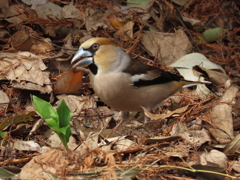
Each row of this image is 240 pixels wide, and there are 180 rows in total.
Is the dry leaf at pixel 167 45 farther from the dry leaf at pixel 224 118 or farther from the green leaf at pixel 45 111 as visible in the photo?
the green leaf at pixel 45 111

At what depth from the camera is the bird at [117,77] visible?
3.87 metres

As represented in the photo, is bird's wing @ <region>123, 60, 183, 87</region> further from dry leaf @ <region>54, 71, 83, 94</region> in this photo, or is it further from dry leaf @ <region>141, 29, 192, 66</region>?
dry leaf @ <region>141, 29, 192, 66</region>

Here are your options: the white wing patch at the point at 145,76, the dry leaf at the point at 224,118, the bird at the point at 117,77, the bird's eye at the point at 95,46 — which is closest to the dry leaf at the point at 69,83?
the bird at the point at 117,77

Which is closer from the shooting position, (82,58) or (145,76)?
(82,58)

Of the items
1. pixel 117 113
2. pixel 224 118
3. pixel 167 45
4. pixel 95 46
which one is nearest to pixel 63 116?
pixel 95 46

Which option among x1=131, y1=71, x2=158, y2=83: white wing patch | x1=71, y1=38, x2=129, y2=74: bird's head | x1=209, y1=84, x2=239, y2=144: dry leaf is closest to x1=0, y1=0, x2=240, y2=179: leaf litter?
x1=209, y1=84, x2=239, y2=144: dry leaf

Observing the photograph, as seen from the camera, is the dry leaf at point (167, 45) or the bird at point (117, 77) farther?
the dry leaf at point (167, 45)

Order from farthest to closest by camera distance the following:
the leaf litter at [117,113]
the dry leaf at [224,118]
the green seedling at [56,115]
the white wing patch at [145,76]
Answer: the white wing patch at [145,76], the dry leaf at [224,118], the green seedling at [56,115], the leaf litter at [117,113]

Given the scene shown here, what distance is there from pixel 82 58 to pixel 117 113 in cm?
96

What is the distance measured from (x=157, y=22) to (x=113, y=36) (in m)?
0.76

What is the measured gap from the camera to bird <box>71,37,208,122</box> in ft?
12.7

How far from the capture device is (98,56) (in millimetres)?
3898

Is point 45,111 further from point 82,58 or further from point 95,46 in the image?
point 95,46

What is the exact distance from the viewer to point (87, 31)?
5469 mm
